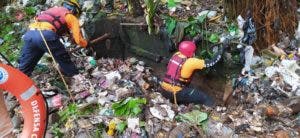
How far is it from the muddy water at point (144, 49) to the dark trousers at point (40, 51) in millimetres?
1298

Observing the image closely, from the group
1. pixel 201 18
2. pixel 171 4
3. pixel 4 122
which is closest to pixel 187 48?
pixel 201 18

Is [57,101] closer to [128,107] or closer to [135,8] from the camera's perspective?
[128,107]

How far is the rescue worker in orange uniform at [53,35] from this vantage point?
6066 millimetres

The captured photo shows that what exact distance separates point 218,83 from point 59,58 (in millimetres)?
2162

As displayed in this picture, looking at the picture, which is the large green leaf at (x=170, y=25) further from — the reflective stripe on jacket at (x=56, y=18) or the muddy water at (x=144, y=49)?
the reflective stripe on jacket at (x=56, y=18)

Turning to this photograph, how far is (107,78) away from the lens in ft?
20.7

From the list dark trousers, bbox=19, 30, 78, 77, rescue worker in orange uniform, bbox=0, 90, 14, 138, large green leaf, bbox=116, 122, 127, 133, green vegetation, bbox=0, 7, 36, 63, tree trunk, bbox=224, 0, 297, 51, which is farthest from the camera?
green vegetation, bbox=0, 7, 36, 63

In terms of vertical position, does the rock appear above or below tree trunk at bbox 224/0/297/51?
below

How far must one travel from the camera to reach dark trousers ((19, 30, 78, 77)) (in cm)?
605

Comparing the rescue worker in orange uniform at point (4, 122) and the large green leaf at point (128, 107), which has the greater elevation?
the rescue worker in orange uniform at point (4, 122)

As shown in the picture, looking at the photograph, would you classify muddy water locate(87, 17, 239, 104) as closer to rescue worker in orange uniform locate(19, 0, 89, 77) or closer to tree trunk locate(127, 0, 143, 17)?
tree trunk locate(127, 0, 143, 17)

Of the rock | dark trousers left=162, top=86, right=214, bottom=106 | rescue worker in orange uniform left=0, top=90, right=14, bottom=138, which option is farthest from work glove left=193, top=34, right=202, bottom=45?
rescue worker in orange uniform left=0, top=90, right=14, bottom=138

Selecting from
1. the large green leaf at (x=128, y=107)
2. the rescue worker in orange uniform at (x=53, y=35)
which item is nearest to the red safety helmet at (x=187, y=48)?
the large green leaf at (x=128, y=107)

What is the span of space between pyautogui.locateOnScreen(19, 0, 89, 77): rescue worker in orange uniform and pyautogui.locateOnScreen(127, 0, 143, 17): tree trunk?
1.06 metres
